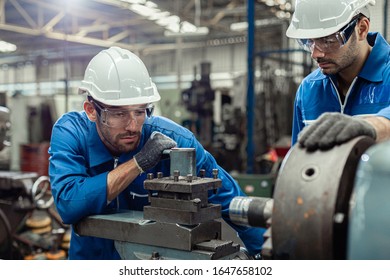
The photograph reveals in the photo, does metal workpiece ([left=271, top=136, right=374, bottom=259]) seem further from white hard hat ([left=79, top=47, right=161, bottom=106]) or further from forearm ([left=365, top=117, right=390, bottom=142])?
white hard hat ([left=79, top=47, right=161, bottom=106])

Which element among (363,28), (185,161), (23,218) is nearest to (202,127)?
(23,218)

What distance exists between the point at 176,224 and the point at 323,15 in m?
0.71

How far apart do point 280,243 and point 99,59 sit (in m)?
0.89

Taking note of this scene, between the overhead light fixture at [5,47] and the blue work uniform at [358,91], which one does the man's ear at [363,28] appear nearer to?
the blue work uniform at [358,91]

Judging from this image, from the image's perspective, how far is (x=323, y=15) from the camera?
1.23 metres

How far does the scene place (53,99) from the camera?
21.4ft

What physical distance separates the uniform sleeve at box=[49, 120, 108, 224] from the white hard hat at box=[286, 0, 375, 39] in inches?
27.0

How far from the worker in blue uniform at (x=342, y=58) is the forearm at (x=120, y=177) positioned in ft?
1.45

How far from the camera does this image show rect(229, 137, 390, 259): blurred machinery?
595 mm

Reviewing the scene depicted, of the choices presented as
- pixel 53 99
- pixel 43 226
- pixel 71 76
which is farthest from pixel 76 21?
pixel 43 226

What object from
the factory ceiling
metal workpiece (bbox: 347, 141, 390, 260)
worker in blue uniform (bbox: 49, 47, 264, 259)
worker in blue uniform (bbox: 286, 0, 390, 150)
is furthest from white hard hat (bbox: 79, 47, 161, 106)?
the factory ceiling

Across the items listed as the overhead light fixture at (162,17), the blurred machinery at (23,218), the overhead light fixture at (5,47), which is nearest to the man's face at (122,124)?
the blurred machinery at (23,218)

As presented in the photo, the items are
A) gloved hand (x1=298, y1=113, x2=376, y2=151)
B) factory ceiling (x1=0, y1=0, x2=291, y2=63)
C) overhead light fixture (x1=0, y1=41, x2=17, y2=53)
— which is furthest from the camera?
overhead light fixture (x1=0, y1=41, x2=17, y2=53)
